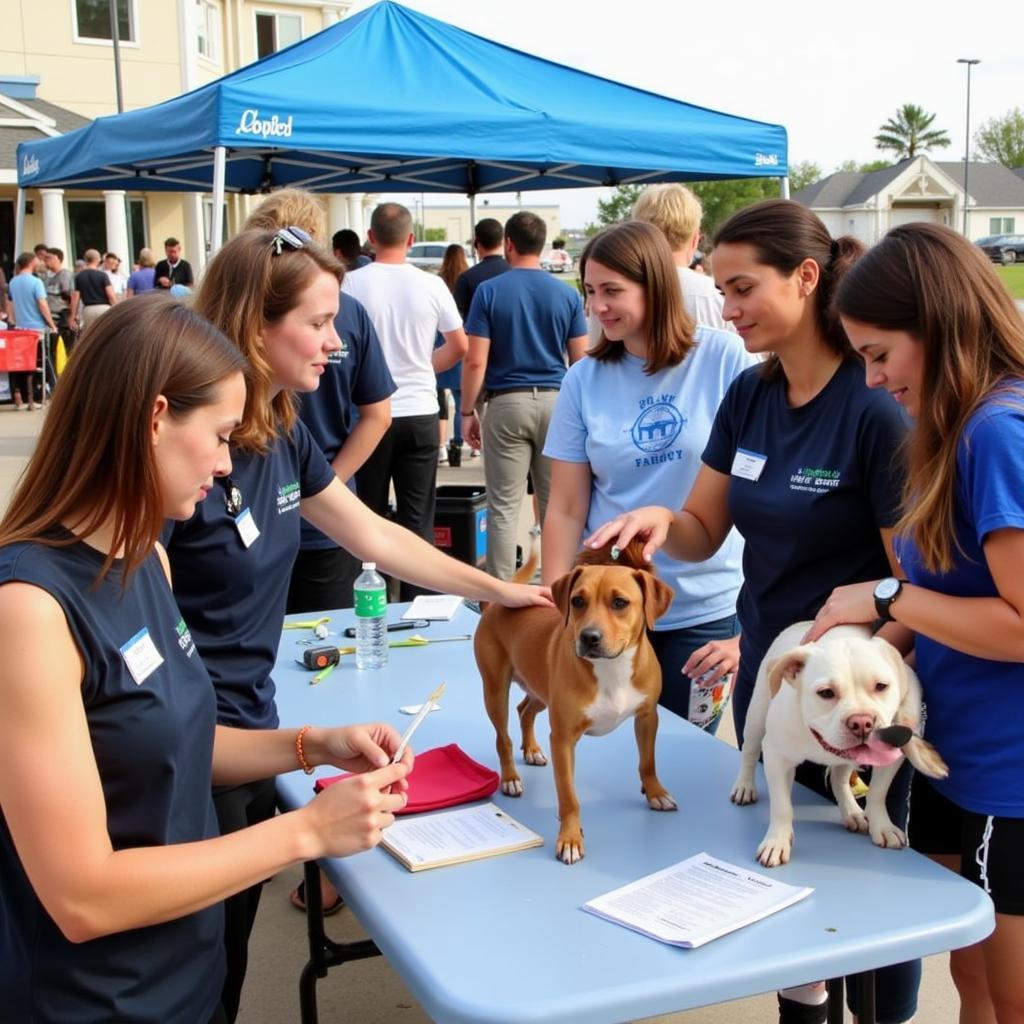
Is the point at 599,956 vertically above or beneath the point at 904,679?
beneath

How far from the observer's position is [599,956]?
1.59 meters

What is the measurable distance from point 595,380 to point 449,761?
123 cm

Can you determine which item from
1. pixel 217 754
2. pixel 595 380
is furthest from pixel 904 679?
Answer: pixel 595 380

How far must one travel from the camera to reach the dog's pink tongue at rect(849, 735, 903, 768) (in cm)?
169

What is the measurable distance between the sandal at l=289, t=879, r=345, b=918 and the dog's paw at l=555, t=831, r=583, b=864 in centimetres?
196

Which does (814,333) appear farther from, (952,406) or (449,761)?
(449,761)

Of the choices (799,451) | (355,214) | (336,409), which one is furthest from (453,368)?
(355,214)

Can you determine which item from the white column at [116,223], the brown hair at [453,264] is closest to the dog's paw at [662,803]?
the brown hair at [453,264]

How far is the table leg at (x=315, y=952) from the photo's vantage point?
276cm

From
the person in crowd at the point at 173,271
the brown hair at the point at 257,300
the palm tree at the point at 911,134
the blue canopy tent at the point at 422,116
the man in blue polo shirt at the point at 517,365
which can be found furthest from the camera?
the palm tree at the point at 911,134

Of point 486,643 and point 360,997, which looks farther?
point 360,997

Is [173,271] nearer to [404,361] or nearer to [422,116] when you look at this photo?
[422,116]

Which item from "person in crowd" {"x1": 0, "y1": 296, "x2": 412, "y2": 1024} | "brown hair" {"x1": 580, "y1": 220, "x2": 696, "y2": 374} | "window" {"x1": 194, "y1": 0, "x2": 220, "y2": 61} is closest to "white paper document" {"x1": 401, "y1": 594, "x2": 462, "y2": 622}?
"brown hair" {"x1": 580, "y1": 220, "x2": 696, "y2": 374}

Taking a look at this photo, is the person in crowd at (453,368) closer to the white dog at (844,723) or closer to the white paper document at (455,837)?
the white paper document at (455,837)
